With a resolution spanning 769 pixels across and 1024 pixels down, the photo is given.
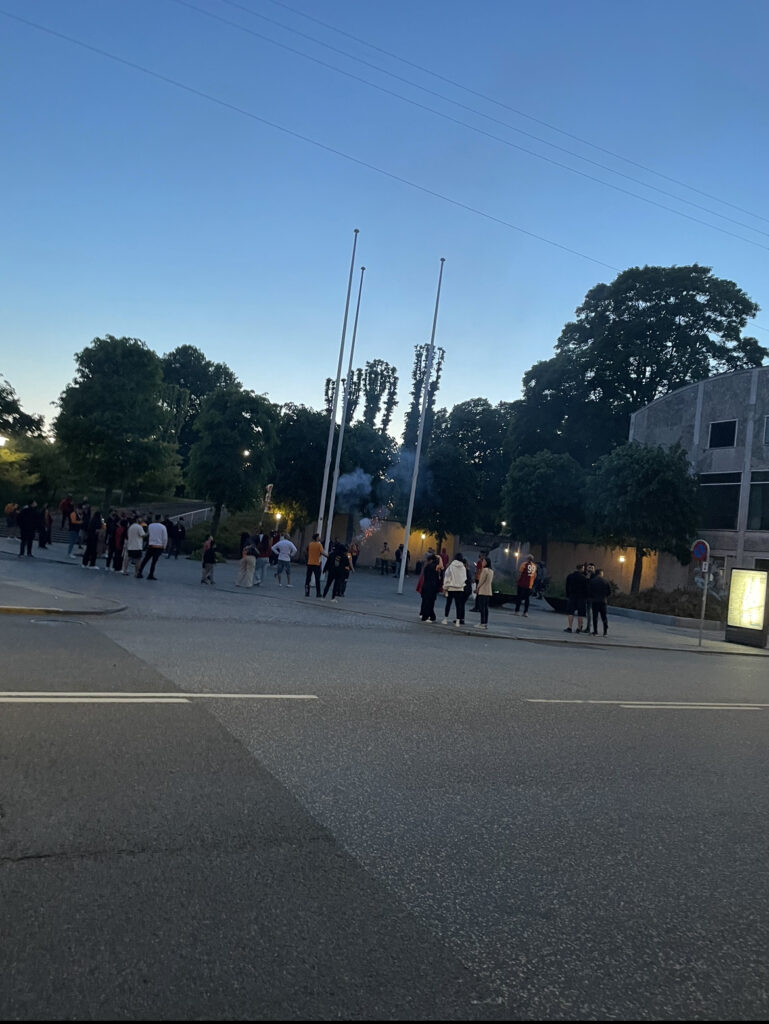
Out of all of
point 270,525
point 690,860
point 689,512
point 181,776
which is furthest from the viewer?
point 270,525

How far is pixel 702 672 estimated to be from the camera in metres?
15.4

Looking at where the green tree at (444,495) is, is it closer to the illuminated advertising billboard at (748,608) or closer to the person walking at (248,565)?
the person walking at (248,565)

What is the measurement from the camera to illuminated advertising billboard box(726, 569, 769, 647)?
24234 mm

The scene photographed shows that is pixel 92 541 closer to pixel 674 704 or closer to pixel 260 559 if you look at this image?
pixel 260 559

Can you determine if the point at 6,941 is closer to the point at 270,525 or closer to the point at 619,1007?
the point at 619,1007

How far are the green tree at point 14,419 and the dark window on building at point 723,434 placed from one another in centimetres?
3545

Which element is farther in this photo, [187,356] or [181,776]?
[187,356]

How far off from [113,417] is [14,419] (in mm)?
12784

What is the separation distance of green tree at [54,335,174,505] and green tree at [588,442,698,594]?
80.2ft

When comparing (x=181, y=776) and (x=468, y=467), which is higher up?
(x=468, y=467)

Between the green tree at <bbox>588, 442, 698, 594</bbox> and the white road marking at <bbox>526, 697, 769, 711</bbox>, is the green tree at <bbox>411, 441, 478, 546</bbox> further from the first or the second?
the white road marking at <bbox>526, 697, 769, 711</bbox>

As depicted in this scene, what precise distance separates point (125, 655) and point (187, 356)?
87265 millimetres

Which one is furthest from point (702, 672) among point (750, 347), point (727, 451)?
point (750, 347)

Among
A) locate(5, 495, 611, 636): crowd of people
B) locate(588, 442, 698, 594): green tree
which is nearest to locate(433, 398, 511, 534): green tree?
locate(588, 442, 698, 594): green tree
